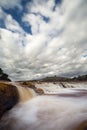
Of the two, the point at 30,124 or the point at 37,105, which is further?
the point at 37,105

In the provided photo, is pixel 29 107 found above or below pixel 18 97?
below

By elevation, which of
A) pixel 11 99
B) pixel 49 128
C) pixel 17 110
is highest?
pixel 11 99

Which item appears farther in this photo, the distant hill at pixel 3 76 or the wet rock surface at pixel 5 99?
the distant hill at pixel 3 76

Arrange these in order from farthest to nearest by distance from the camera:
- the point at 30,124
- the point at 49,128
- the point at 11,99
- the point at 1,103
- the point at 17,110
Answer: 1. the point at 11,99
2. the point at 17,110
3. the point at 1,103
4. the point at 30,124
5. the point at 49,128

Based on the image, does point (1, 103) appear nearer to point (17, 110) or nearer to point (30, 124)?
point (17, 110)

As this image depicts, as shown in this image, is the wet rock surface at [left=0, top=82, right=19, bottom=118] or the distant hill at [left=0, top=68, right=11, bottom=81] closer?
the wet rock surface at [left=0, top=82, right=19, bottom=118]

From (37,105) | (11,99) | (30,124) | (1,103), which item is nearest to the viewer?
(30,124)

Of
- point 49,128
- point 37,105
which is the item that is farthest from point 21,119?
point 37,105

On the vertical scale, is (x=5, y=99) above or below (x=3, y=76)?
below

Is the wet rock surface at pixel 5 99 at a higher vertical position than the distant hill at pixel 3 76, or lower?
lower

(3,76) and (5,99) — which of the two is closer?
(5,99)

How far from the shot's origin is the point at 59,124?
869cm

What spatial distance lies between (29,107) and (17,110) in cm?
140

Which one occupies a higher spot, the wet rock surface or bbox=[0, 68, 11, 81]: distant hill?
bbox=[0, 68, 11, 81]: distant hill
